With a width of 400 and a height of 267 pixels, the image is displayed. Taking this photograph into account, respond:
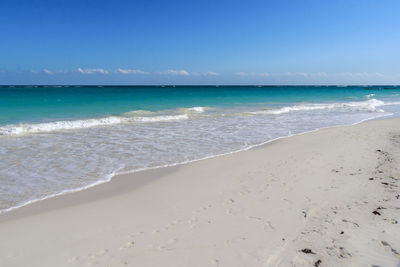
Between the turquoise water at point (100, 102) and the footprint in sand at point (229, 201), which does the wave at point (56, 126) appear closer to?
the turquoise water at point (100, 102)

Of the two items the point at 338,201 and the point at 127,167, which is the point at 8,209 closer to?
the point at 127,167

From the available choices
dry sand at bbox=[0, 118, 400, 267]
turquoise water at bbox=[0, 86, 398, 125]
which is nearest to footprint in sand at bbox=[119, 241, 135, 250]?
dry sand at bbox=[0, 118, 400, 267]

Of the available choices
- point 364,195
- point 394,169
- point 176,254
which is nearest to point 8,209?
point 176,254

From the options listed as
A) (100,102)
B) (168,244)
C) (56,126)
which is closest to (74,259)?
(168,244)

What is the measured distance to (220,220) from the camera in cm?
432

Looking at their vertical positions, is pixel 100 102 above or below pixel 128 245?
above

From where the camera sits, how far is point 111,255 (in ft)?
11.2

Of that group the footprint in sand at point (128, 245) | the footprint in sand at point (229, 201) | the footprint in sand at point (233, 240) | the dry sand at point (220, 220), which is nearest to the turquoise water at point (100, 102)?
the dry sand at point (220, 220)

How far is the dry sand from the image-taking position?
11.1 ft

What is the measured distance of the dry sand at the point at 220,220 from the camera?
11.1 feet

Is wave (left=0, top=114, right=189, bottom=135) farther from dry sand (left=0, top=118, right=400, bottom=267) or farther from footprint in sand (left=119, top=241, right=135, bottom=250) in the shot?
footprint in sand (left=119, top=241, right=135, bottom=250)

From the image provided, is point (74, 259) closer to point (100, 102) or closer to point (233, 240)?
point (233, 240)

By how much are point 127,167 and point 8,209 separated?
298cm

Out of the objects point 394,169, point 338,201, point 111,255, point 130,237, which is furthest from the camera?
point 394,169
